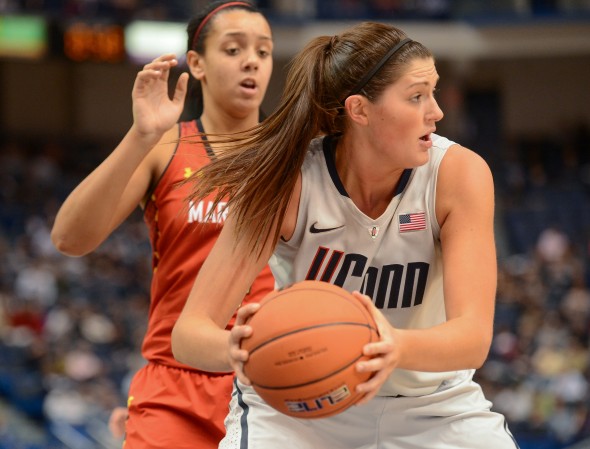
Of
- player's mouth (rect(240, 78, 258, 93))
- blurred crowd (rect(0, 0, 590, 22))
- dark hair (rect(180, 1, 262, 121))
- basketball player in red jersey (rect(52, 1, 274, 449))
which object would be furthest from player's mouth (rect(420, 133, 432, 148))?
blurred crowd (rect(0, 0, 590, 22))

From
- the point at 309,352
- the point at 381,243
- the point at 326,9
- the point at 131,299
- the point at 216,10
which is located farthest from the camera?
the point at 326,9

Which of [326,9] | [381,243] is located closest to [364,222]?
[381,243]

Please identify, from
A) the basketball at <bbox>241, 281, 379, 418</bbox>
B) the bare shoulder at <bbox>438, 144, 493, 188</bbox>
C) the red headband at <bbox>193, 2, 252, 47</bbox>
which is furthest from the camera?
the red headband at <bbox>193, 2, 252, 47</bbox>

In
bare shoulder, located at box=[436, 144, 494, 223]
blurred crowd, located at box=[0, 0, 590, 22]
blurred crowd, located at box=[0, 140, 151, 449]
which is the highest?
bare shoulder, located at box=[436, 144, 494, 223]

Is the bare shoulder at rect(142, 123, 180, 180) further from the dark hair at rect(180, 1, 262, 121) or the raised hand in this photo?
the dark hair at rect(180, 1, 262, 121)

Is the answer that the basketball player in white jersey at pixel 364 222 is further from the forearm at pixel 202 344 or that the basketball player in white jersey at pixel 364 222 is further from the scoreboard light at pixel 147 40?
the scoreboard light at pixel 147 40

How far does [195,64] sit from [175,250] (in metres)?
0.79

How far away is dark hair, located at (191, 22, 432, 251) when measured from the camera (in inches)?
105

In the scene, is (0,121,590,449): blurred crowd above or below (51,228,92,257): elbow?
below

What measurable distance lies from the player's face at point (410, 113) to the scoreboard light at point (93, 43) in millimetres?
12678

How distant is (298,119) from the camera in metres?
2.73

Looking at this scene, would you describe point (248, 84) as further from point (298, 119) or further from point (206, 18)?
point (298, 119)

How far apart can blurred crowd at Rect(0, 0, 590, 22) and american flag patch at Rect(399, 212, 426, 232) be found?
12.9m

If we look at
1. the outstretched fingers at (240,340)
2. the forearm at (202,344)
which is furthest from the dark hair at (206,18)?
the outstretched fingers at (240,340)
